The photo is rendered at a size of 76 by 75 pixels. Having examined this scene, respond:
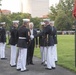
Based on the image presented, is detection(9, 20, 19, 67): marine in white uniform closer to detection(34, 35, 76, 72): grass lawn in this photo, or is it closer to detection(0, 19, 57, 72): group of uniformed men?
detection(0, 19, 57, 72): group of uniformed men

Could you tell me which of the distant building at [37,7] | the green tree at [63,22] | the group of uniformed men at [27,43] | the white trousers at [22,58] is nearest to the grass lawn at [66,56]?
the group of uniformed men at [27,43]

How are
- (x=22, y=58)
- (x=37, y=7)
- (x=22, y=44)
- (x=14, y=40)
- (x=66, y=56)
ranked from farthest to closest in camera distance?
(x=37, y=7), (x=66, y=56), (x=14, y=40), (x=22, y=58), (x=22, y=44)

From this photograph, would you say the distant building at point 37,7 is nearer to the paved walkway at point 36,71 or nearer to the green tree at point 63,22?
the green tree at point 63,22

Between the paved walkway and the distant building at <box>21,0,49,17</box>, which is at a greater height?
the distant building at <box>21,0,49,17</box>

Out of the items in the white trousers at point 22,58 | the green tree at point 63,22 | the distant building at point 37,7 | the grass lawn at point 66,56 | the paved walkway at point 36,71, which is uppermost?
the distant building at point 37,7

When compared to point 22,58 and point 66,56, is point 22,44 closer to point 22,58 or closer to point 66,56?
point 22,58

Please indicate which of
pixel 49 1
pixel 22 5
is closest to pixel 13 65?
pixel 49 1

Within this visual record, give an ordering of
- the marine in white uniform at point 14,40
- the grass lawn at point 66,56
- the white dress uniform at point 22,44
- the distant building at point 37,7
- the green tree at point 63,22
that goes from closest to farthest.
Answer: the white dress uniform at point 22,44 < the marine in white uniform at point 14,40 < the grass lawn at point 66,56 < the green tree at point 63,22 < the distant building at point 37,7

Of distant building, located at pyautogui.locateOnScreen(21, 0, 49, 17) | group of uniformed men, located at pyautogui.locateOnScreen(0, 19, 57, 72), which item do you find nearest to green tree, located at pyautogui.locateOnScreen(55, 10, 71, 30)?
distant building, located at pyautogui.locateOnScreen(21, 0, 49, 17)

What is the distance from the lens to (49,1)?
164250 mm

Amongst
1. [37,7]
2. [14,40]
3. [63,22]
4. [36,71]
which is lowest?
[36,71]

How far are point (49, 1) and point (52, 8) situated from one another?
53641 millimetres

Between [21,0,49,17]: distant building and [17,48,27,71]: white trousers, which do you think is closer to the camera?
[17,48,27,71]: white trousers

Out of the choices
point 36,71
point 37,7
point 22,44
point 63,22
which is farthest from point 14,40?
point 37,7
